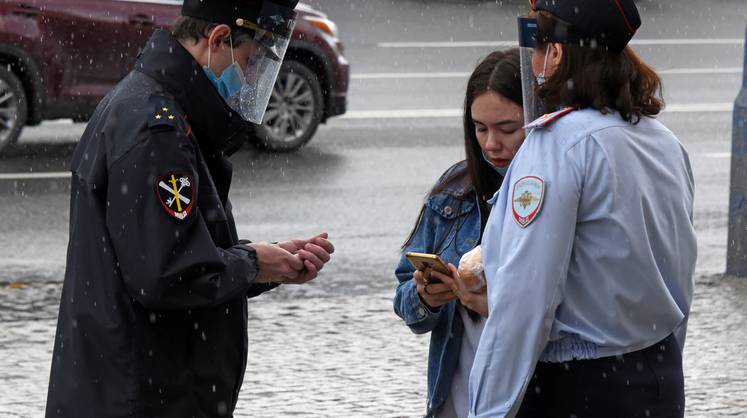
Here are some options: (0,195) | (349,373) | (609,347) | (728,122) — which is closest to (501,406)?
(609,347)

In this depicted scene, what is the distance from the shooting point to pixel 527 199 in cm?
288

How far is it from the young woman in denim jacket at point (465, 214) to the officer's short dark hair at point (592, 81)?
0.57 m

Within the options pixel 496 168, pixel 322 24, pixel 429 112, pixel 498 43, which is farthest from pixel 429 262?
pixel 498 43

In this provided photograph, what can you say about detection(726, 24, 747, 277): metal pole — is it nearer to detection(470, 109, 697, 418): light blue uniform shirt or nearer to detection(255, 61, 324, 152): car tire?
detection(470, 109, 697, 418): light blue uniform shirt

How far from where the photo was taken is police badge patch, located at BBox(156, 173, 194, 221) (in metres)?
2.98

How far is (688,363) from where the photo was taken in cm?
640

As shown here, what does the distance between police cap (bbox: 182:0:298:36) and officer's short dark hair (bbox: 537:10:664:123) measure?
0.65 metres

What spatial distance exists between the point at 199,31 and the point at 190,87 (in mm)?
151

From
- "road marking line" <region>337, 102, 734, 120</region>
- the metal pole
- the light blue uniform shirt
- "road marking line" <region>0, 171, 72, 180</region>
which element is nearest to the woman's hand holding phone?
the light blue uniform shirt

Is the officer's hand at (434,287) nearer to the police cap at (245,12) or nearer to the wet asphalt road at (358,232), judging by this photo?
the police cap at (245,12)

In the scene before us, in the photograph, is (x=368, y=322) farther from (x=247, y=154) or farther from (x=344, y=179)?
(x=247, y=154)

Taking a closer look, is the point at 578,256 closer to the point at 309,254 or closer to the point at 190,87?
the point at 309,254

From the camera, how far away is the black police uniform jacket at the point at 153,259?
9.82 ft

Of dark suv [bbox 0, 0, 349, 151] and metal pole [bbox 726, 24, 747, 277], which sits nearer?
metal pole [bbox 726, 24, 747, 277]
